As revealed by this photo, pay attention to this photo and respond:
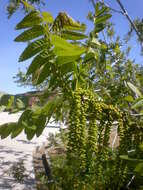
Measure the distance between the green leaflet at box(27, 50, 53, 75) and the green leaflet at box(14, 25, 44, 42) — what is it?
8cm

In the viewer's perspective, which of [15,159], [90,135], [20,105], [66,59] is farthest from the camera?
[15,159]

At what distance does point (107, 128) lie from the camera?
96cm

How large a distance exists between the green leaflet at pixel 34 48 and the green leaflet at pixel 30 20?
77 mm

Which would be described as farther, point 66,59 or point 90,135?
point 66,59

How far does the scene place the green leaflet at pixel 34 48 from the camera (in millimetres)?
1152

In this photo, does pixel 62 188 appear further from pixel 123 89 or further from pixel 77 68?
pixel 77 68

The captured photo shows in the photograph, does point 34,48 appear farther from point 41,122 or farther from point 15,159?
point 15,159

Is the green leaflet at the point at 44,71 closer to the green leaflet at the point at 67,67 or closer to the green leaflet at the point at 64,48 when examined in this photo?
the green leaflet at the point at 67,67

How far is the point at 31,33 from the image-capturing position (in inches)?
46.2

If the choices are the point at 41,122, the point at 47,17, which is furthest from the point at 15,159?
the point at 47,17

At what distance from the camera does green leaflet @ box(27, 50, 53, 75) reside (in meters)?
1.17

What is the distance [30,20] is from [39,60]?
17 cm

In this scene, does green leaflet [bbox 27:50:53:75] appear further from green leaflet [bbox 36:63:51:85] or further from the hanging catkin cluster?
the hanging catkin cluster

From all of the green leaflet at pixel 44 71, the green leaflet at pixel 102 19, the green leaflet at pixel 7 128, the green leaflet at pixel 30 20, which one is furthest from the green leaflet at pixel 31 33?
the green leaflet at pixel 7 128
